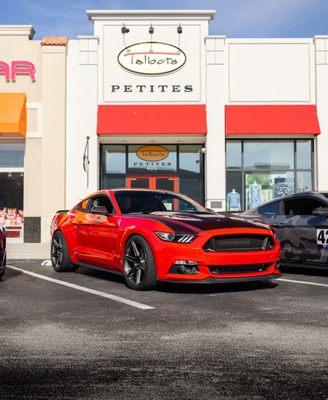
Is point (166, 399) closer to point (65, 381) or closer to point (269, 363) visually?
point (65, 381)

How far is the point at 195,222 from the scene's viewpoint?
22.4 feet

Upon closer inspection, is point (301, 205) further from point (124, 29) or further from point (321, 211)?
point (124, 29)

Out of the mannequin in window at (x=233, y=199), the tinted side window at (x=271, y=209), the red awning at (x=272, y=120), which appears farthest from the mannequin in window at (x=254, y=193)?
the tinted side window at (x=271, y=209)

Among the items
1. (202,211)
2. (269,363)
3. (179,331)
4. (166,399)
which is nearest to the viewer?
(166,399)

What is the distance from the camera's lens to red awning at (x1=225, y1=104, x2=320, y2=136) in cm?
1681

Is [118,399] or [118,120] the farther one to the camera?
[118,120]

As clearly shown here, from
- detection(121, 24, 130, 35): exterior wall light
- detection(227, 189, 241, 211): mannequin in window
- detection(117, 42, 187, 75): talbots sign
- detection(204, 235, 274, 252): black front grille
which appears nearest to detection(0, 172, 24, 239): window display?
detection(117, 42, 187, 75): talbots sign

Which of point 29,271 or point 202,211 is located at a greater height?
point 202,211

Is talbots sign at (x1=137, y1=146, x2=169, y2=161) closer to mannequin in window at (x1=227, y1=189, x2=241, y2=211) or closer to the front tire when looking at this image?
mannequin in window at (x1=227, y1=189, x2=241, y2=211)

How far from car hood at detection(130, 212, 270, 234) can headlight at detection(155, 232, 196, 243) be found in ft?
0.19

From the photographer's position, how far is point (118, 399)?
9.55ft

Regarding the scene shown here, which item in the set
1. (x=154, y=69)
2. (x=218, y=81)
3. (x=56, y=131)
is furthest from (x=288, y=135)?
(x=56, y=131)

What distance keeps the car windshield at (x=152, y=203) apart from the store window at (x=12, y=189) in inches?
426

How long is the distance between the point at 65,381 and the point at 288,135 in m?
15.1
